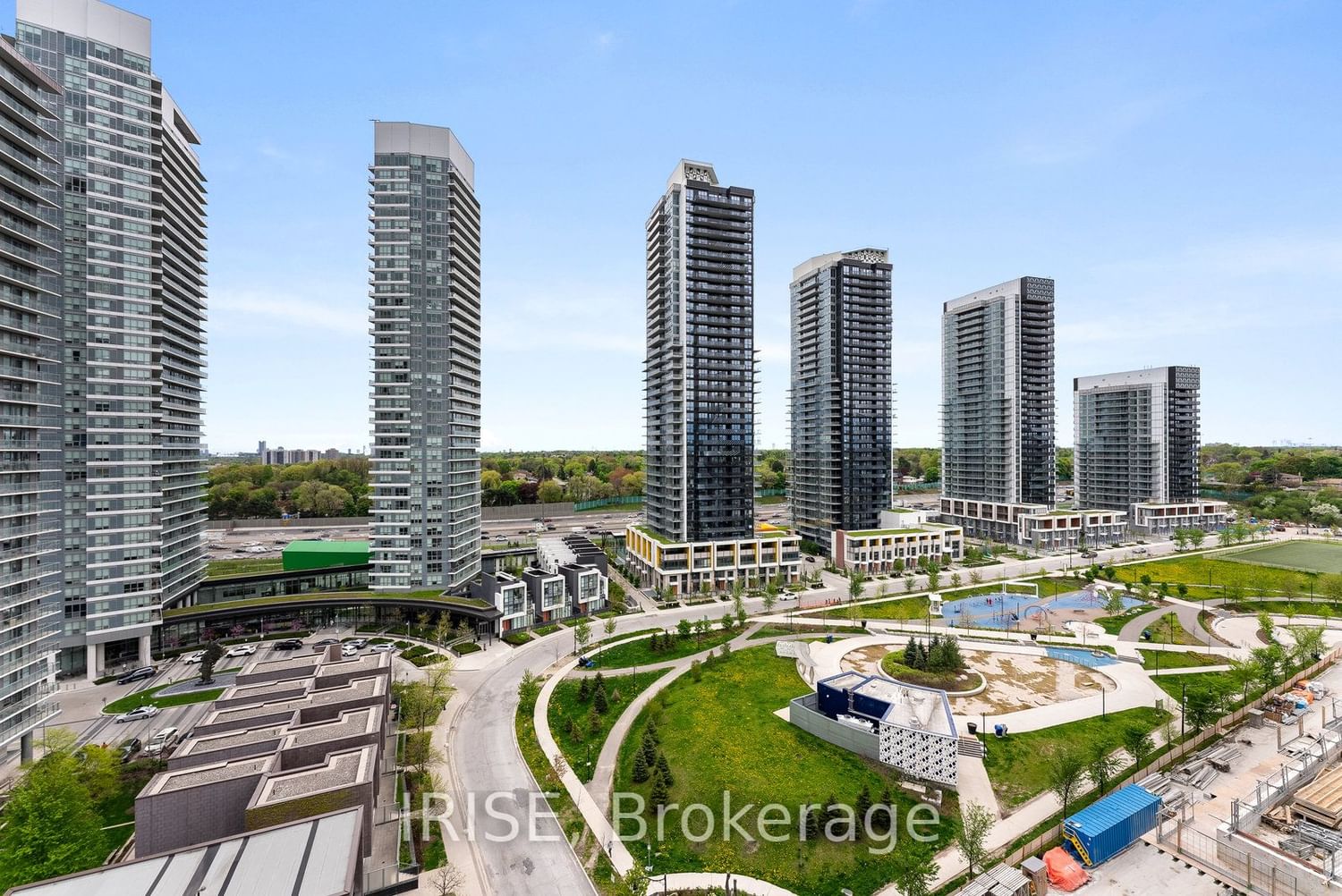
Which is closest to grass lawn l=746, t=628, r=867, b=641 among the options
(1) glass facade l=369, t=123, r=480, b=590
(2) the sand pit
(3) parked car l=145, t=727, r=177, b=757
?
(2) the sand pit

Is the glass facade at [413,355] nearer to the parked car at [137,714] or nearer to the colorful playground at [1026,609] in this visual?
the parked car at [137,714]

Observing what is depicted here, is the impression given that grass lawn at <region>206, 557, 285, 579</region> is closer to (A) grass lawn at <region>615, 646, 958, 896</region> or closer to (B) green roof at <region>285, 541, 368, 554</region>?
(B) green roof at <region>285, 541, 368, 554</region>

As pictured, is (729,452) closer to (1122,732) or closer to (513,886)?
(1122,732)

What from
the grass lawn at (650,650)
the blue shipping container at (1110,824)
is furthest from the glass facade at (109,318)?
the blue shipping container at (1110,824)

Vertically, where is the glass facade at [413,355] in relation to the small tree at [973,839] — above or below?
above

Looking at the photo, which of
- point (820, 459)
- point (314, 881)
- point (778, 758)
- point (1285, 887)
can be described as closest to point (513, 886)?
point (314, 881)

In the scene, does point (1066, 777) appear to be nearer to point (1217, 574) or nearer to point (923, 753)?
point (923, 753)

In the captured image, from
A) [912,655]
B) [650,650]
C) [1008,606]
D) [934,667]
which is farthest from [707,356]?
[1008,606]
